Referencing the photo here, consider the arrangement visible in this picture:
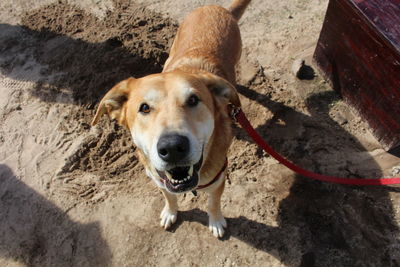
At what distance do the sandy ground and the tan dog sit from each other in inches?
20.0

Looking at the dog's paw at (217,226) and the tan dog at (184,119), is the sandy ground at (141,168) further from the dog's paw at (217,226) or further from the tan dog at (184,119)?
the tan dog at (184,119)

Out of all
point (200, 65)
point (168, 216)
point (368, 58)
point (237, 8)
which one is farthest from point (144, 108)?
point (368, 58)

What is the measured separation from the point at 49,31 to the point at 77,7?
843 mm

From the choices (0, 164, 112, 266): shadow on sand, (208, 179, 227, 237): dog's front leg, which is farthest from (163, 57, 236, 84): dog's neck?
(0, 164, 112, 266): shadow on sand

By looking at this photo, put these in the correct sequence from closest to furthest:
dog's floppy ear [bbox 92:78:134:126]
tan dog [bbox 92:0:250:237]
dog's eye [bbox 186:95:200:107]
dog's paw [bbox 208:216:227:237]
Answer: tan dog [bbox 92:0:250:237] → dog's eye [bbox 186:95:200:107] → dog's floppy ear [bbox 92:78:134:126] → dog's paw [bbox 208:216:227:237]

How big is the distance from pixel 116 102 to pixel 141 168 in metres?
1.57

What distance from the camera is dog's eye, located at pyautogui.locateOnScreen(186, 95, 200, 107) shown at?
2.73 m

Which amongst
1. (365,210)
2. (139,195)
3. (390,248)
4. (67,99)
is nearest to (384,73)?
(365,210)

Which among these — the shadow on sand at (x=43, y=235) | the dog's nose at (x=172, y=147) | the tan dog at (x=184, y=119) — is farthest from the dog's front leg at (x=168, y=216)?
the dog's nose at (x=172, y=147)

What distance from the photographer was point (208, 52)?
13.1ft

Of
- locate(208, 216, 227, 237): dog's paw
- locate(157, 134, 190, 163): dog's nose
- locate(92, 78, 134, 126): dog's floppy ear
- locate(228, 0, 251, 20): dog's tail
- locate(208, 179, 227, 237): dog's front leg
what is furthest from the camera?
locate(228, 0, 251, 20): dog's tail

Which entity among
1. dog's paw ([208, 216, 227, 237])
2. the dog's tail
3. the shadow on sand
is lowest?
the shadow on sand

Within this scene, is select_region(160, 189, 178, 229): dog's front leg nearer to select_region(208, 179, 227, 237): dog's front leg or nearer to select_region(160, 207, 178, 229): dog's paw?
select_region(160, 207, 178, 229): dog's paw

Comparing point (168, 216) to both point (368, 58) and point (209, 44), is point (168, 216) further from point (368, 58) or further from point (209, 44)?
point (368, 58)
